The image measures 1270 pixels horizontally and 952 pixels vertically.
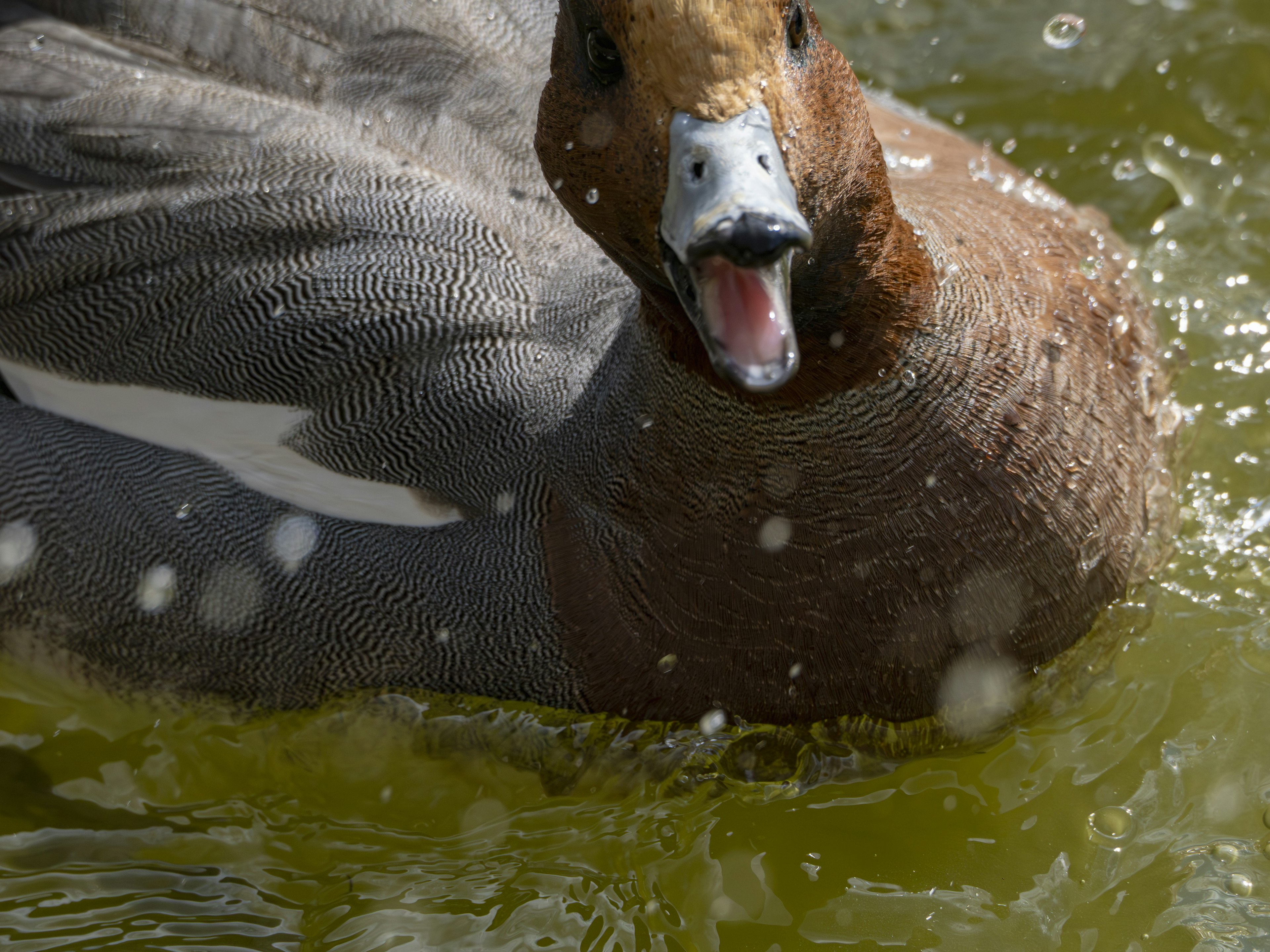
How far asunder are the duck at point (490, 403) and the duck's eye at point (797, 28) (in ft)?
0.09

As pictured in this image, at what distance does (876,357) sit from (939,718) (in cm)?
74

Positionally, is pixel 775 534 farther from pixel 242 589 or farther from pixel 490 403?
pixel 242 589

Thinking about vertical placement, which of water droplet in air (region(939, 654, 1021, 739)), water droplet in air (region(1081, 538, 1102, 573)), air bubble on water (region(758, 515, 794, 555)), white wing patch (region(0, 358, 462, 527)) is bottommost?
water droplet in air (region(939, 654, 1021, 739))

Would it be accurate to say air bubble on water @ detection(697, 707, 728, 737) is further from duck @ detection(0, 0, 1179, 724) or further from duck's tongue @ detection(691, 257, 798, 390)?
duck's tongue @ detection(691, 257, 798, 390)

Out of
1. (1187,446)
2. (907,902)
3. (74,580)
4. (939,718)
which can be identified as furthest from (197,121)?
(1187,446)

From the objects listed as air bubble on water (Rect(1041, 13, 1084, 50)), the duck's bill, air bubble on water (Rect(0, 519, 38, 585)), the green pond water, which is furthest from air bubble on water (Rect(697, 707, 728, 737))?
air bubble on water (Rect(1041, 13, 1084, 50))

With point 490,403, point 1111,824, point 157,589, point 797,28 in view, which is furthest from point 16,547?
point 1111,824

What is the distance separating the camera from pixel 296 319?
7.40 ft

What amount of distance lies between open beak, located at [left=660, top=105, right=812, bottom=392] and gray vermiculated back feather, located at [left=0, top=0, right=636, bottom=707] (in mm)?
686

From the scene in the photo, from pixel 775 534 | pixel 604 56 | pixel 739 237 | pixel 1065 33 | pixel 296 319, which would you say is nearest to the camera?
pixel 739 237

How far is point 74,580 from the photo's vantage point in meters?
2.51

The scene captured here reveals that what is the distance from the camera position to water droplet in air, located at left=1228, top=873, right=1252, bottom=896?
2156mm

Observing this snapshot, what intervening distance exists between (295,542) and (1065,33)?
3044 mm

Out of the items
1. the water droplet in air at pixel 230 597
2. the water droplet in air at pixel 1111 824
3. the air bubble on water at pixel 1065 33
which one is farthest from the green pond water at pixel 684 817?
the air bubble on water at pixel 1065 33
